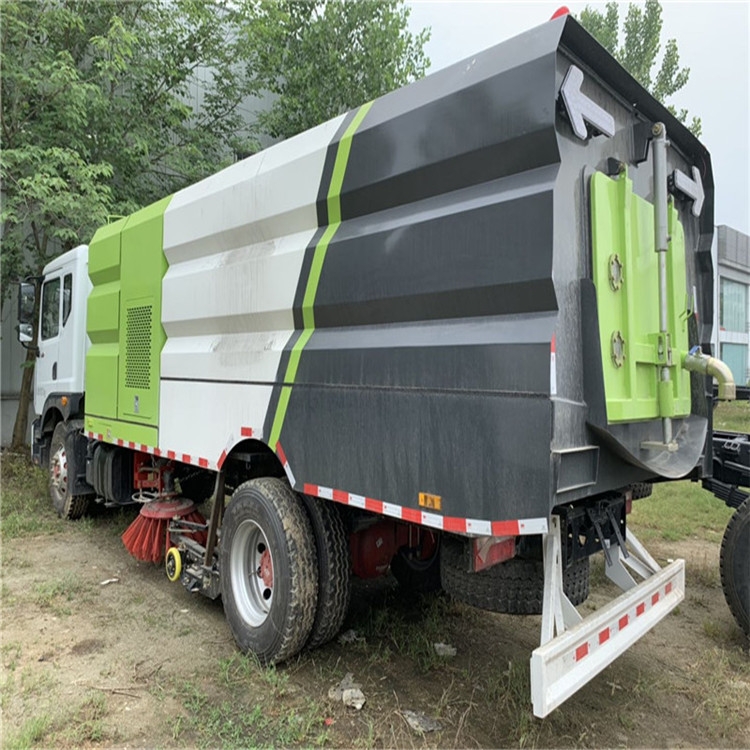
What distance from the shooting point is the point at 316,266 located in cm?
320

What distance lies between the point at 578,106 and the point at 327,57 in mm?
9373

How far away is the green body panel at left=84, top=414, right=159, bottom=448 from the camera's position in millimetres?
4789

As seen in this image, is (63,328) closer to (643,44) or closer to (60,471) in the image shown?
(60,471)

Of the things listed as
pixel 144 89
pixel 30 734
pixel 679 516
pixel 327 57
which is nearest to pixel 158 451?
pixel 30 734

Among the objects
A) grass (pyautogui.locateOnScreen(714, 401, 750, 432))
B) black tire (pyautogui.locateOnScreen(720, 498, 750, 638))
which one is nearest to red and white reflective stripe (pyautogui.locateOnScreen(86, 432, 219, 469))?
black tire (pyautogui.locateOnScreen(720, 498, 750, 638))

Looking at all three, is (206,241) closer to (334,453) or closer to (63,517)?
(334,453)

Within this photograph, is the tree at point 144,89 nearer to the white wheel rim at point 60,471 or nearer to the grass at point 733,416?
the white wheel rim at point 60,471

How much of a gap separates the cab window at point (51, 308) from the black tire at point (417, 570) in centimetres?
491

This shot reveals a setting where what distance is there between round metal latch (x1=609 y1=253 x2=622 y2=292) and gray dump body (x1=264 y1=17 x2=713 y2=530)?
178 mm

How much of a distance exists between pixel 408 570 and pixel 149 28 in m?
9.61

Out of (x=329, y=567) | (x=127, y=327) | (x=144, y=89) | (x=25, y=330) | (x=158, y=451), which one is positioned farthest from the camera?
(x=144, y=89)

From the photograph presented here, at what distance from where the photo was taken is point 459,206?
2.55 metres

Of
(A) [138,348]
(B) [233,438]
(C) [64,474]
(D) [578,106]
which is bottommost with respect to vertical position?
(C) [64,474]

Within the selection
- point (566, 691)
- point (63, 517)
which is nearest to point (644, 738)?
point (566, 691)
